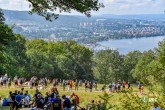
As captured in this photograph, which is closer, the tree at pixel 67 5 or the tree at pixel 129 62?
the tree at pixel 67 5

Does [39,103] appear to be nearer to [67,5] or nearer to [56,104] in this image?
[56,104]

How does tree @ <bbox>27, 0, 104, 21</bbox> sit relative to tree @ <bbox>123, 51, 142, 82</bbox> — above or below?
above

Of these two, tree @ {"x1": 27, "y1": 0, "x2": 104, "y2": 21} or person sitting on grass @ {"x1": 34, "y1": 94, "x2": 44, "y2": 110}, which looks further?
person sitting on grass @ {"x1": 34, "y1": 94, "x2": 44, "y2": 110}

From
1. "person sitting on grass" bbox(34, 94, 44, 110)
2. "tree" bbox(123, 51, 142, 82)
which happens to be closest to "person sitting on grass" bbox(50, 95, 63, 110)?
"person sitting on grass" bbox(34, 94, 44, 110)

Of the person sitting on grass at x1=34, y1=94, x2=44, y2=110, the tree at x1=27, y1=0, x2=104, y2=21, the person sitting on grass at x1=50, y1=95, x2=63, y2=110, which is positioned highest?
the tree at x1=27, y1=0, x2=104, y2=21

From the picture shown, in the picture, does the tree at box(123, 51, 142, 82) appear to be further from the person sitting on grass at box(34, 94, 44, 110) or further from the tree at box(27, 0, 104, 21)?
the tree at box(27, 0, 104, 21)

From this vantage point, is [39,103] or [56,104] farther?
[39,103]

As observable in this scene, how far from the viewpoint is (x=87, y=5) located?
10906 mm

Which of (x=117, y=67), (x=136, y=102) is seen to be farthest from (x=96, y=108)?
(x=117, y=67)

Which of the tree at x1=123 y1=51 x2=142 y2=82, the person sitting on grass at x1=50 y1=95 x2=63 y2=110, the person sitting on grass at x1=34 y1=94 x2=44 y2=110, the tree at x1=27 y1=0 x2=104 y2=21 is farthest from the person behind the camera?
the tree at x1=123 y1=51 x2=142 y2=82

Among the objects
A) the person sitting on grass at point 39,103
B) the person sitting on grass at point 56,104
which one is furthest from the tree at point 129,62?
the person sitting on grass at point 56,104

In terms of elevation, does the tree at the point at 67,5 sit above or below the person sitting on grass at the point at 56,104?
above

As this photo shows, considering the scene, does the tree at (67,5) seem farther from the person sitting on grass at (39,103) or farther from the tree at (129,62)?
the tree at (129,62)

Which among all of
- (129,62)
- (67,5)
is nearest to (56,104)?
(67,5)
